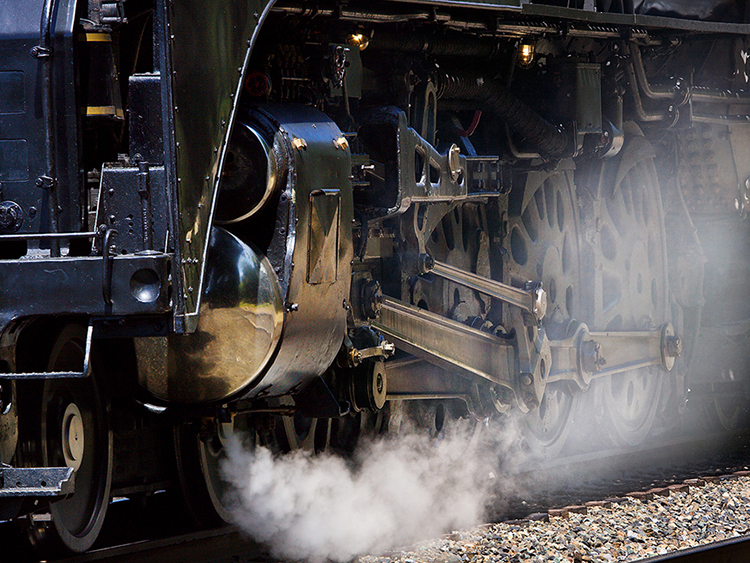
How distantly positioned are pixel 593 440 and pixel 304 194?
4.84 meters

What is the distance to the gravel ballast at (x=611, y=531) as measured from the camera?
5.16 m

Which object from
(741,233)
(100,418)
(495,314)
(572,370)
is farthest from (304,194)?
(741,233)

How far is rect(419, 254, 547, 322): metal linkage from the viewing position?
605 centimetres

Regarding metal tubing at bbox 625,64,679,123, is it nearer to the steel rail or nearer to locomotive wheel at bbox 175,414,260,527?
the steel rail

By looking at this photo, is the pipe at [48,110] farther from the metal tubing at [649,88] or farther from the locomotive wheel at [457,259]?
the metal tubing at [649,88]

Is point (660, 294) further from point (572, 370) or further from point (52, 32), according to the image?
point (52, 32)

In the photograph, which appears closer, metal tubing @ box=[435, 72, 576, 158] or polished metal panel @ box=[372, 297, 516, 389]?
polished metal panel @ box=[372, 297, 516, 389]

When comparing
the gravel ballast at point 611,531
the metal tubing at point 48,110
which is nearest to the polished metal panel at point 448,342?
the gravel ballast at point 611,531

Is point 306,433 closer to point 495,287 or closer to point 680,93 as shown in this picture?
point 495,287

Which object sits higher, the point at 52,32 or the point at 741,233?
the point at 52,32

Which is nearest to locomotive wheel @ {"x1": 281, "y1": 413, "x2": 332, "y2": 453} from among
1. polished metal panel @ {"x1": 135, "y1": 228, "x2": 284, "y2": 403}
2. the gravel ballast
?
the gravel ballast

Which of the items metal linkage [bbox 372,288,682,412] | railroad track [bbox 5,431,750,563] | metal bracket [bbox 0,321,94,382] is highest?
metal bracket [bbox 0,321,94,382]

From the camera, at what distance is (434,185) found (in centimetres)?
589

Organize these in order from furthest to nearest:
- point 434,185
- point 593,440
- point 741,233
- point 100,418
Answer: point 741,233 → point 593,440 → point 434,185 → point 100,418
